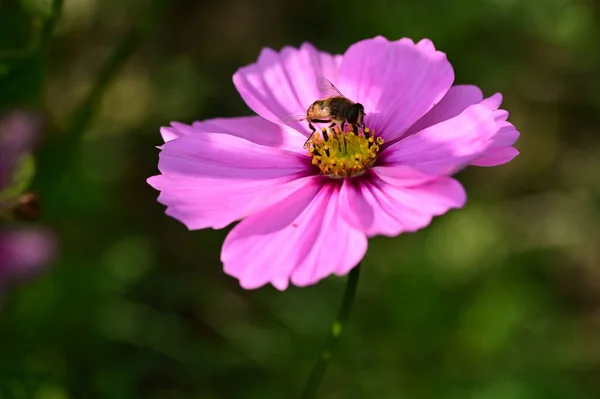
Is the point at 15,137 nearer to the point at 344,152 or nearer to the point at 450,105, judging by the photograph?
the point at 344,152

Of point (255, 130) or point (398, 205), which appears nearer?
point (398, 205)

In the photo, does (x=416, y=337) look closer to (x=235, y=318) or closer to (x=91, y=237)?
(x=235, y=318)

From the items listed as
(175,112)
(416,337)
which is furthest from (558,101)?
(175,112)

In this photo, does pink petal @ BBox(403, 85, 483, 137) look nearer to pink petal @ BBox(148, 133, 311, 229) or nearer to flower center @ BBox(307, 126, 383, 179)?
flower center @ BBox(307, 126, 383, 179)

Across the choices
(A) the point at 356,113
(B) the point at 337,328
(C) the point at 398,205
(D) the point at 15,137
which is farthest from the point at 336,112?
(D) the point at 15,137

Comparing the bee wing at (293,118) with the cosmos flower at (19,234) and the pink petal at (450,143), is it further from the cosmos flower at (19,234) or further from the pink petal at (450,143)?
the cosmos flower at (19,234)

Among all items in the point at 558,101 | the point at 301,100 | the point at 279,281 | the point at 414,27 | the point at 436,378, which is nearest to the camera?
the point at 279,281
